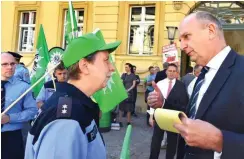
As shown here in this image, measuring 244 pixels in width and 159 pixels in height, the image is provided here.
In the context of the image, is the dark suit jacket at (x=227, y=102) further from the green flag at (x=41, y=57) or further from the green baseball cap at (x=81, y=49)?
the green flag at (x=41, y=57)

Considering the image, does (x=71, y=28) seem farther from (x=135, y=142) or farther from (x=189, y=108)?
(x=189, y=108)

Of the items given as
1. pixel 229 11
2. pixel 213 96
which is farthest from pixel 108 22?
pixel 213 96

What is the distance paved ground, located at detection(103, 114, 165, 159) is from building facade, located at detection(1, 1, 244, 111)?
4.00 meters

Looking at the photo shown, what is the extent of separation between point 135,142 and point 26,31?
11346 mm

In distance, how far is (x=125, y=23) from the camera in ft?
46.3

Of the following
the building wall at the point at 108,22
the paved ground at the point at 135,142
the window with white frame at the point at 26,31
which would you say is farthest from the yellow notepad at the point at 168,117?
the window with white frame at the point at 26,31

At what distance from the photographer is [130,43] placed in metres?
14.3

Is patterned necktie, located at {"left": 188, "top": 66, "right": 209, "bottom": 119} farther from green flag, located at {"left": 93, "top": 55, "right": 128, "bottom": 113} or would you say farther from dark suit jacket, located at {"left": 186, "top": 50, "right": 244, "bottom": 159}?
green flag, located at {"left": 93, "top": 55, "right": 128, "bottom": 113}

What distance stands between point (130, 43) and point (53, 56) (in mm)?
8207

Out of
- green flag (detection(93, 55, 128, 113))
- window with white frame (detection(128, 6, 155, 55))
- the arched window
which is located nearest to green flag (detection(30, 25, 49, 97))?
green flag (detection(93, 55, 128, 113))

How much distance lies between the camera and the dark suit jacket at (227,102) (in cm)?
173

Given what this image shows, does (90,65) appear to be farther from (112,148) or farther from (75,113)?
(112,148)

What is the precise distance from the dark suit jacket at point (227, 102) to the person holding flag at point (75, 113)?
58 cm

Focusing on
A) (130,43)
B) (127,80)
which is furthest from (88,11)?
(127,80)
